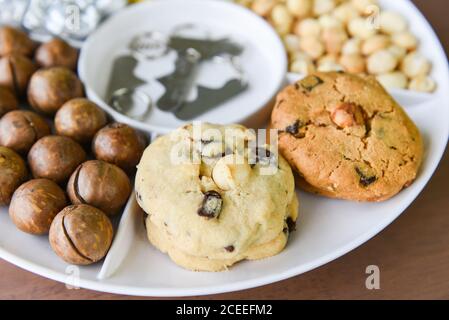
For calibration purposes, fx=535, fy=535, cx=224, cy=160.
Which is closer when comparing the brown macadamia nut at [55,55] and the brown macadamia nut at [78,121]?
the brown macadamia nut at [78,121]

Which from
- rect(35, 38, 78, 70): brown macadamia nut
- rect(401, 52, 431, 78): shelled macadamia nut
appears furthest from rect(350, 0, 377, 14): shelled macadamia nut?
rect(35, 38, 78, 70): brown macadamia nut

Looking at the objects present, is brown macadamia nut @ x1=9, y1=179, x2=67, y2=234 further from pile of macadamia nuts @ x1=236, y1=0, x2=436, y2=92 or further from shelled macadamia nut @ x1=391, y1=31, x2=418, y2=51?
shelled macadamia nut @ x1=391, y1=31, x2=418, y2=51

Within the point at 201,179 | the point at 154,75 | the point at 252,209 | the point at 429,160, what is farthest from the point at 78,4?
the point at 429,160

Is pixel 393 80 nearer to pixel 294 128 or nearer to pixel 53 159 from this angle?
pixel 294 128

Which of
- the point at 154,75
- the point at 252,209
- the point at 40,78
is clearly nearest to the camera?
the point at 252,209

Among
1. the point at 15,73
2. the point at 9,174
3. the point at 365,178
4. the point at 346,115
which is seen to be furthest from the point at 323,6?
the point at 9,174

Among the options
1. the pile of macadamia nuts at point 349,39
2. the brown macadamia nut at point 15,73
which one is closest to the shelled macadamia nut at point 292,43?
the pile of macadamia nuts at point 349,39

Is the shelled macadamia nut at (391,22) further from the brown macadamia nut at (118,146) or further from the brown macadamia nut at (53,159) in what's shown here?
the brown macadamia nut at (53,159)
